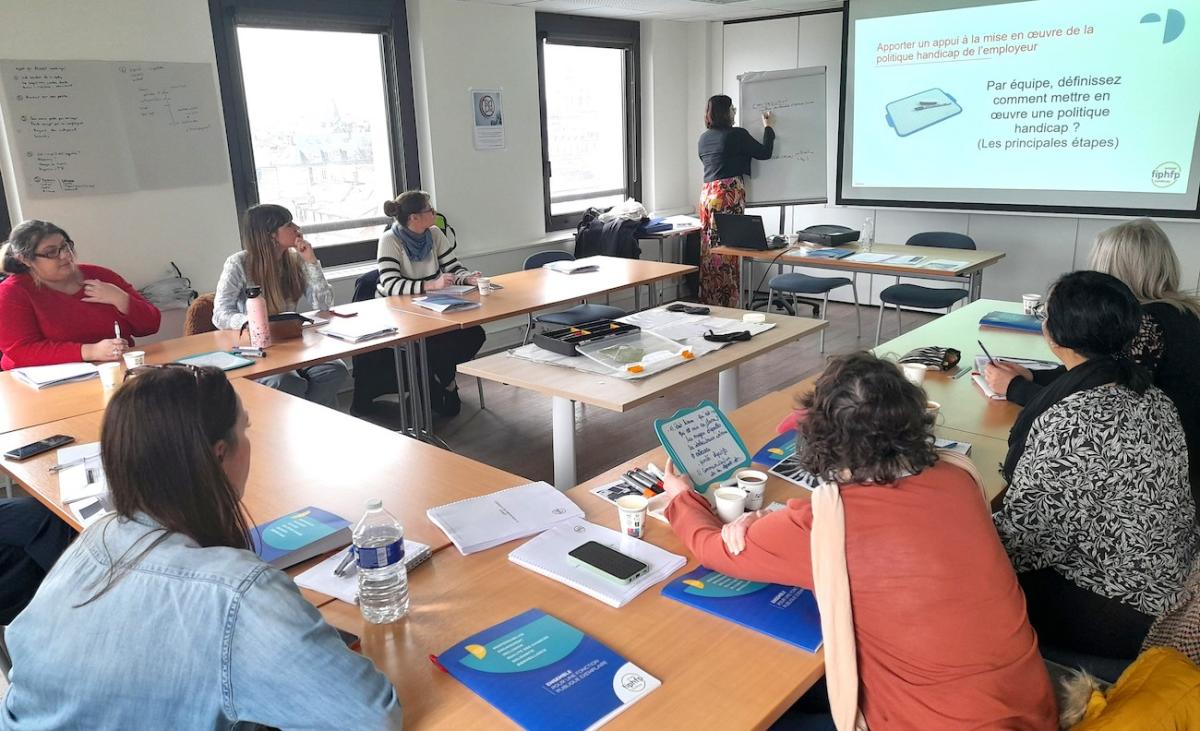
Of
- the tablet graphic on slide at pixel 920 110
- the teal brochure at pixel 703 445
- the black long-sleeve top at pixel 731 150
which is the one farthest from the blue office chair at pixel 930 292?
the teal brochure at pixel 703 445

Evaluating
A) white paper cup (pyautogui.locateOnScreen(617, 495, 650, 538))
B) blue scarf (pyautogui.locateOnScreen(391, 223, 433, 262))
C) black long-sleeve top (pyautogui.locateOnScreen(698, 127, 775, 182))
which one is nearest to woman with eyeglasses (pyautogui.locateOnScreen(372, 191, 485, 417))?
blue scarf (pyautogui.locateOnScreen(391, 223, 433, 262))

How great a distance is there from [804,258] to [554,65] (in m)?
2.80

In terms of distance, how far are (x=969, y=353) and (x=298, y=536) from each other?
2500 millimetres

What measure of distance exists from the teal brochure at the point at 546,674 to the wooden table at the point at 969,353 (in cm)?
150

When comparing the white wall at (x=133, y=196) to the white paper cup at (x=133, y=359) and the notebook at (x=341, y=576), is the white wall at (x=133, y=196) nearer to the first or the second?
the white paper cup at (x=133, y=359)

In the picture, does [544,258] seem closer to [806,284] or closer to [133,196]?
[806,284]

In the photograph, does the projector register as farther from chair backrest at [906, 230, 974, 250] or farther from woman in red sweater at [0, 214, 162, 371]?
woman in red sweater at [0, 214, 162, 371]

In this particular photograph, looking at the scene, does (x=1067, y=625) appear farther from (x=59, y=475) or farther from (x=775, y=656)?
(x=59, y=475)

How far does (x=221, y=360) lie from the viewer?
3193 millimetres

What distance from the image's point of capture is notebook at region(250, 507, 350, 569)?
1.72 metres

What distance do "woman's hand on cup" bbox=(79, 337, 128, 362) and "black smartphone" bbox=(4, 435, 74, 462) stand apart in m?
0.76

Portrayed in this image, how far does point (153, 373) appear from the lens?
3.93ft

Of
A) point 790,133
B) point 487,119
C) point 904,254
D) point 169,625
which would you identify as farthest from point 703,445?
point 790,133

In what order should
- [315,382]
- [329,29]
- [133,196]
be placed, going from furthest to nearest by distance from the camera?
[329,29]
[133,196]
[315,382]
